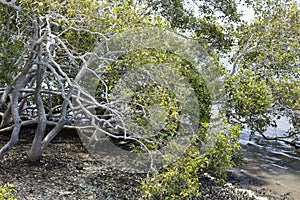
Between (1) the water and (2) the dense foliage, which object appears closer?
(2) the dense foliage

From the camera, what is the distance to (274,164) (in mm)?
13258

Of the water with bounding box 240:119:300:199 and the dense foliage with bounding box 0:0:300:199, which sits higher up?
the dense foliage with bounding box 0:0:300:199

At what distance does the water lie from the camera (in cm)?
1086

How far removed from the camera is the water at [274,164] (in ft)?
35.6

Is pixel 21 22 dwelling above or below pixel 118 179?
above

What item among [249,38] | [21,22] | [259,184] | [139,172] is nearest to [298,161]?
[259,184]

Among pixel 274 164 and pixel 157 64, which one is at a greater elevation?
pixel 157 64

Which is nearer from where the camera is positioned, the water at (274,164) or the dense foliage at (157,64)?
the dense foliage at (157,64)

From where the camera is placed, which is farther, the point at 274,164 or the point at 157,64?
the point at 274,164

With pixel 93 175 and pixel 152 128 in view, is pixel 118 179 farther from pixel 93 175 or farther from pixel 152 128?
pixel 152 128

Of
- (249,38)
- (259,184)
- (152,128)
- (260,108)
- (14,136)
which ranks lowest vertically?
(259,184)

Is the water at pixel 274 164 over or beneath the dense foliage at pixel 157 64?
beneath

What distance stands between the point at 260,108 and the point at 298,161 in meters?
5.30

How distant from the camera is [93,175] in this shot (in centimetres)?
908
